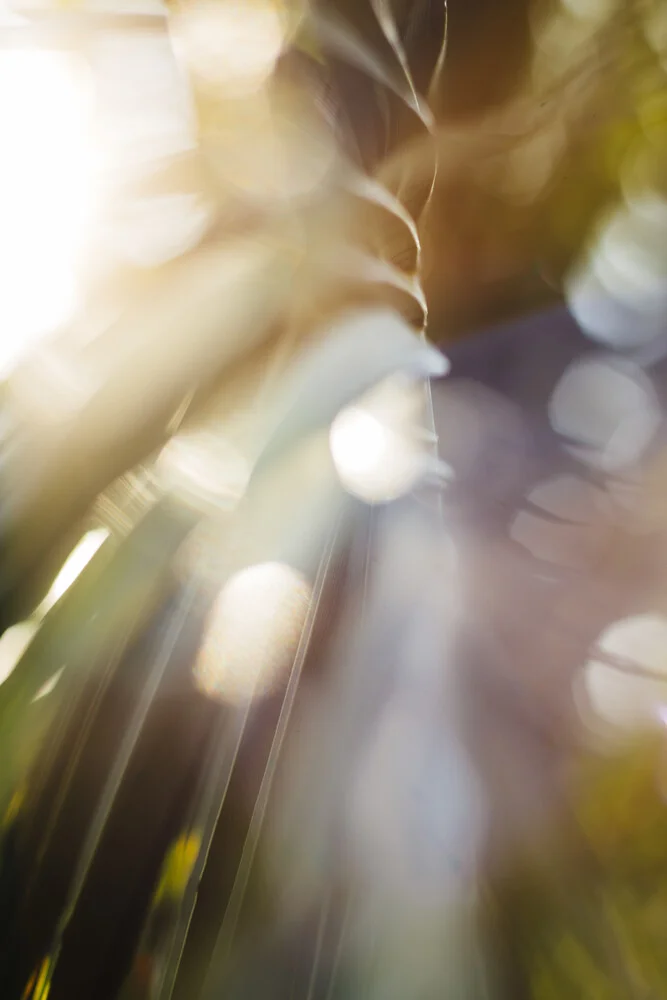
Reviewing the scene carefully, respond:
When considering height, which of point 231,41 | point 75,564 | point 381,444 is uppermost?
point 231,41

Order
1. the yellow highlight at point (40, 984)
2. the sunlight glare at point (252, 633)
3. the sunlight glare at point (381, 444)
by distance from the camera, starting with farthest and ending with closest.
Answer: the sunlight glare at point (381, 444)
the sunlight glare at point (252, 633)
the yellow highlight at point (40, 984)

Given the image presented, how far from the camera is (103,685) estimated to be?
0.52m

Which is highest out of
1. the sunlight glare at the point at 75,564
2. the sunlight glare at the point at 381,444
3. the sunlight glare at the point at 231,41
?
the sunlight glare at the point at 231,41

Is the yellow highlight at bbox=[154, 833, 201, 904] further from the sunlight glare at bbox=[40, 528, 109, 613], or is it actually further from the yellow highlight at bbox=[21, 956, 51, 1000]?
the sunlight glare at bbox=[40, 528, 109, 613]

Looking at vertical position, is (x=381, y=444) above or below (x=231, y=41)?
below

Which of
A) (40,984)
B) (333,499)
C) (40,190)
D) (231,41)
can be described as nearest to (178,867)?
(40,984)

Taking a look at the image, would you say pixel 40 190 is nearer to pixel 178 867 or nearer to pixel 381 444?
pixel 381 444

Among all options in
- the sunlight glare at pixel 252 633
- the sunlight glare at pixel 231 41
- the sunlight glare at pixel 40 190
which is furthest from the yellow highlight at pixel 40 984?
the sunlight glare at pixel 231 41

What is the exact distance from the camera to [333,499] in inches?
27.1

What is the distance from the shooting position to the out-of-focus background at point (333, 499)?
0.51 m

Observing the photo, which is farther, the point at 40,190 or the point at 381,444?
the point at 381,444

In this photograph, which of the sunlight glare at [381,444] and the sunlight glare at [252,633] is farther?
the sunlight glare at [381,444]

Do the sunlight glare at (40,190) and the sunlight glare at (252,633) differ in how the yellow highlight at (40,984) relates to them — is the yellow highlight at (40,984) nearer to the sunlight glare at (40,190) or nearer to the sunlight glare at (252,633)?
the sunlight glare at (252,633)

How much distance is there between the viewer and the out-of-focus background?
1.66 ft
